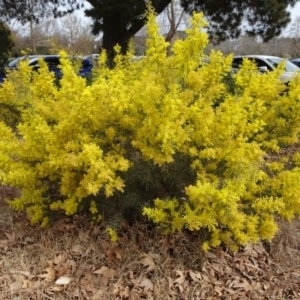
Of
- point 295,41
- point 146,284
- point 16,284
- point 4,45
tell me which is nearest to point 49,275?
point 16,284

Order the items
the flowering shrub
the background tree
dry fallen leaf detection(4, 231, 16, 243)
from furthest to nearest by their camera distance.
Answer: the background tree, dry fallen leaf detection(4, 231, 16, 243), the flowering shrub

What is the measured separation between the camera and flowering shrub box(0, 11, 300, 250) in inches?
96.0

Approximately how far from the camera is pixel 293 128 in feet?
10.9

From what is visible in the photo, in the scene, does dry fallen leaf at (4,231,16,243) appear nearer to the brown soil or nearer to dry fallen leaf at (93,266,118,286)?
the brown soil

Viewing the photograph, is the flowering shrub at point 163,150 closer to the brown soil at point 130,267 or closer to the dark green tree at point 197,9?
the brown soil at point 130,267

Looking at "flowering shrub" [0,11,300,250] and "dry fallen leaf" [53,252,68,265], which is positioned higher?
"flowering shrub" [0,11,300,250]

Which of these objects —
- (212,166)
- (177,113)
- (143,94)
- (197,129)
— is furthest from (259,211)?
(143,94)

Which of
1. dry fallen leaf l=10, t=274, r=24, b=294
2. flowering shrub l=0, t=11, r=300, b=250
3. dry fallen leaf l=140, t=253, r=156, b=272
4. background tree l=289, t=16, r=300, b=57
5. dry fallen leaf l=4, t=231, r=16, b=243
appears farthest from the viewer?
background tree l=289, t=16, r=300, b=57

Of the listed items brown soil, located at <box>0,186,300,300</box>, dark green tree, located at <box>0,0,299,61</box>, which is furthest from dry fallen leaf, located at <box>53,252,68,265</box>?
dark green tree, located at <box>0,0,299,61</box>

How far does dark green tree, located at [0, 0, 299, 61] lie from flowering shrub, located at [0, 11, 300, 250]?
633cm

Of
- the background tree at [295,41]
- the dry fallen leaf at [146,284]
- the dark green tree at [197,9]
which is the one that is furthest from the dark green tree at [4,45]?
the background tree at [295,41]

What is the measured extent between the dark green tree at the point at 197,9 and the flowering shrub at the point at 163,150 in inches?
249

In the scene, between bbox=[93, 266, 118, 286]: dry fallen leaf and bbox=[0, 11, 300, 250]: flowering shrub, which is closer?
bbox=[0, 11, 300, 250]: flowering shrub

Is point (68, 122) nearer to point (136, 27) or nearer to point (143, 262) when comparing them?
point (143, 262)
